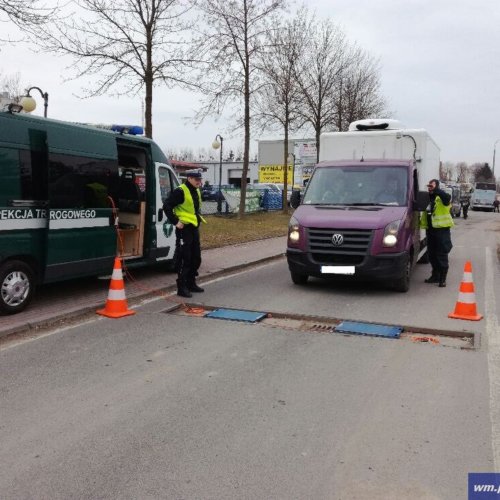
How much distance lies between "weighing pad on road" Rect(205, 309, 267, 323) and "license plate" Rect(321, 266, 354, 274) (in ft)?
5.78

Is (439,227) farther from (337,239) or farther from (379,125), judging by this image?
(379,125)

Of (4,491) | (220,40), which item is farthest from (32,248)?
(220,40)

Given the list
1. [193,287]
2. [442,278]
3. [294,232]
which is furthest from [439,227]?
[193,287]

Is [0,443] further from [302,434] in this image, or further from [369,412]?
[369,412]

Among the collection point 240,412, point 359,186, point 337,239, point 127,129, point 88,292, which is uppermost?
point 127,129

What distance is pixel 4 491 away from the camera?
3.11 metres

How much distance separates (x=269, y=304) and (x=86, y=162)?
3.27m

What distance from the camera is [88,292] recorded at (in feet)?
27.9

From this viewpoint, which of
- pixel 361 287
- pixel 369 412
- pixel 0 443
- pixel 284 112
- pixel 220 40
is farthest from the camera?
pixel 284 112

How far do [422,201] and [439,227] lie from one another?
0.70 m

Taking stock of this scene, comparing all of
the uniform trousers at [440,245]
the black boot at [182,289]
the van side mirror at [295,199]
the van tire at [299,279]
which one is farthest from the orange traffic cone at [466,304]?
the black boot at [182,289]

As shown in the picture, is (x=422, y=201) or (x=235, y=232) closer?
(x=422, y=201)

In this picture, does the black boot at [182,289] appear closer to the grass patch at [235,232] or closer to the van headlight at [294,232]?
the van headlight at [294,232]

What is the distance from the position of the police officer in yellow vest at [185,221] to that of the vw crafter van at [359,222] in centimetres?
168
